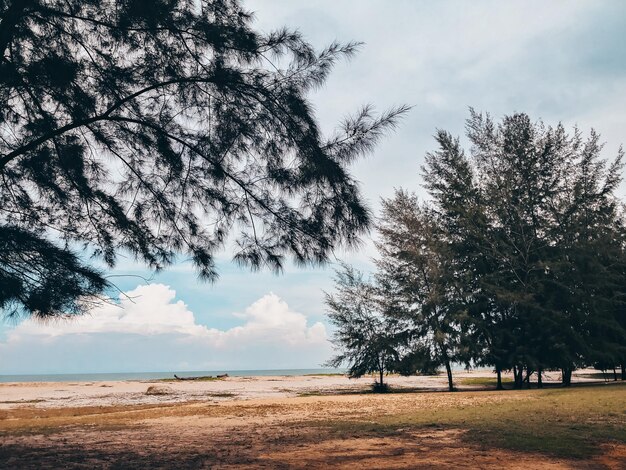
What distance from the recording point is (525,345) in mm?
25875

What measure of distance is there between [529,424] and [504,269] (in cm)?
1878

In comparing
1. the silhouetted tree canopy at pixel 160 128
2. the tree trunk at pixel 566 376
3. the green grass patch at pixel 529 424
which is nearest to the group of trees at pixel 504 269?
the tree trunk at pixel 566 376

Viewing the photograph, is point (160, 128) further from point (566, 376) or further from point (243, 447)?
point (566, 376)

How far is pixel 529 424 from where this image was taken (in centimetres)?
988

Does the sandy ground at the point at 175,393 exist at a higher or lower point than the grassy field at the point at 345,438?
lower

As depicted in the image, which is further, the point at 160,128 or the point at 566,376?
the point at 566,376

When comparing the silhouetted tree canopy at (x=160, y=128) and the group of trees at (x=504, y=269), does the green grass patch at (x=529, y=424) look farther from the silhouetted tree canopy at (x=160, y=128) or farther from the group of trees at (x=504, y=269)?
the group of trees at (x=504, y=269)

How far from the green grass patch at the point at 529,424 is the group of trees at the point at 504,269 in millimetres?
11821

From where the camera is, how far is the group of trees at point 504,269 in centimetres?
2584

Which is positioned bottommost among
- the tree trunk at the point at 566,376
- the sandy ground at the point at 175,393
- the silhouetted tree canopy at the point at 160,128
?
the sandy ground at the point at 175,393

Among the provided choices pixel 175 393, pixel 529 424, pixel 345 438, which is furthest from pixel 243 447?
pixel 175 393

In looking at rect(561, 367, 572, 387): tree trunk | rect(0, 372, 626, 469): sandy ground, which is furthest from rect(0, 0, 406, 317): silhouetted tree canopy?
rect(561, 367, 572, 387): tree trunk

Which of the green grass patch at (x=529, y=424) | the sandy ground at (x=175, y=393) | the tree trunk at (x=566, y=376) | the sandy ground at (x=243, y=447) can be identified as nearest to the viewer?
the sandy ground at (x=243, y=447)

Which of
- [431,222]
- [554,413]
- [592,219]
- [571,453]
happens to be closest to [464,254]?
[431,222]
